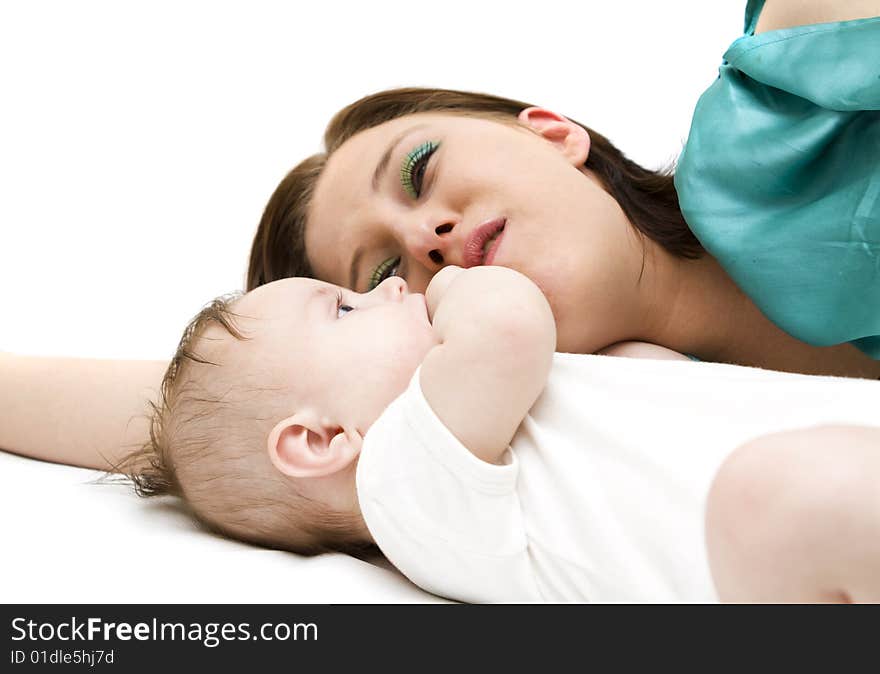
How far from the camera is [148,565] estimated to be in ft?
3.36

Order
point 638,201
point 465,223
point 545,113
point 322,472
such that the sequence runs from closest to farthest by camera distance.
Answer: point 322,472
point 465,223
point 638,201
point 545,113

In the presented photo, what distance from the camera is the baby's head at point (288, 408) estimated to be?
1.01m

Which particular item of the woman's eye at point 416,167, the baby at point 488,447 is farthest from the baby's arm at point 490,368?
the woman's eye at point 416,167

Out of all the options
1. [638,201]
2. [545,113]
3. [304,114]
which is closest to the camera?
[638,201]

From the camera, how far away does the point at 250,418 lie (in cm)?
103

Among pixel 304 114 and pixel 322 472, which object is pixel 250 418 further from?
pixel 304 114

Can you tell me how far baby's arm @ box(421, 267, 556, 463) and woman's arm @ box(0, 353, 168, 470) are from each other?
23.9 inches

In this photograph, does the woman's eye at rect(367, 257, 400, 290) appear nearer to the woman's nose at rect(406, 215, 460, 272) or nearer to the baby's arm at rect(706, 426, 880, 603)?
the woman's nose at rect(406, 215, 460, 272)

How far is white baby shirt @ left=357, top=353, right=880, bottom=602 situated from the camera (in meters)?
0.87

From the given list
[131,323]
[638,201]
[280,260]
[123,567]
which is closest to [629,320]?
[638,201]

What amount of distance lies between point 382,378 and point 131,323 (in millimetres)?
1102

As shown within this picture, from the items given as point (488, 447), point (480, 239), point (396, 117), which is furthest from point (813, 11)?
point (488, 447)

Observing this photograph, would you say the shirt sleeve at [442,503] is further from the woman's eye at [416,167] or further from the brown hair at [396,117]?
the brown hair at [396,117]
